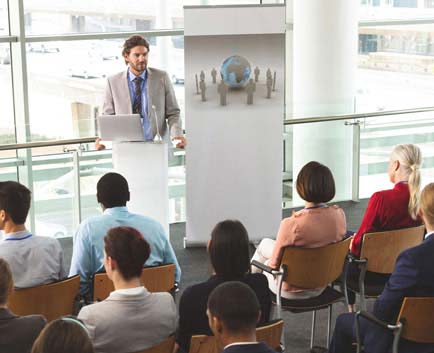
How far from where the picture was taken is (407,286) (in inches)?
161

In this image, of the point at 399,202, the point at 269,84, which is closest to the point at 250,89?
the point at 269,84

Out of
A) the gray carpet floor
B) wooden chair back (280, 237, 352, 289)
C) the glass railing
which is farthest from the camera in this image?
the glass railing

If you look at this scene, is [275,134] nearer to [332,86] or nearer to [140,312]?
[332,86]

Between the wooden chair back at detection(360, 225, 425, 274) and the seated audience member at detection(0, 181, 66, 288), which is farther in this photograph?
the wooden chair back at detection(360, 225, 425, 274)

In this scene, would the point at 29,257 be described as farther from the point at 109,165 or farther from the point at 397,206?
the point at 109,165

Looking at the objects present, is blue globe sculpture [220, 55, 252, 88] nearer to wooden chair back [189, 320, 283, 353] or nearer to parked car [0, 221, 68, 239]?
parked car [0, 221, 68, 239]

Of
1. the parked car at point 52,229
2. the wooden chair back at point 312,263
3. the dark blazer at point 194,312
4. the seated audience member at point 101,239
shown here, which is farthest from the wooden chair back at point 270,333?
the parked car at point 52,229

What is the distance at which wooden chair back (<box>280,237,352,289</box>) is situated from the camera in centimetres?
480

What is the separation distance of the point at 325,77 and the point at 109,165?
3.10 m

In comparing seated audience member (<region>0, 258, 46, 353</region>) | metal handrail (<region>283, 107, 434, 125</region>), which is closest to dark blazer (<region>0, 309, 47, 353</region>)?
seated audience member (<region>0, 258, 46, 353</region>)

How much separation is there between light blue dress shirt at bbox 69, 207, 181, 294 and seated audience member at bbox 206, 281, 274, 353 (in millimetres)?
1647

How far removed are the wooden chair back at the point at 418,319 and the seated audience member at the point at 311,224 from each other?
966mm

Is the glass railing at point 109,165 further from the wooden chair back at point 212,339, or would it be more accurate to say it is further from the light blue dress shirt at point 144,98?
the wooden chair back at point 212,339

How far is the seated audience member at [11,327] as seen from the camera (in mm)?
3488
